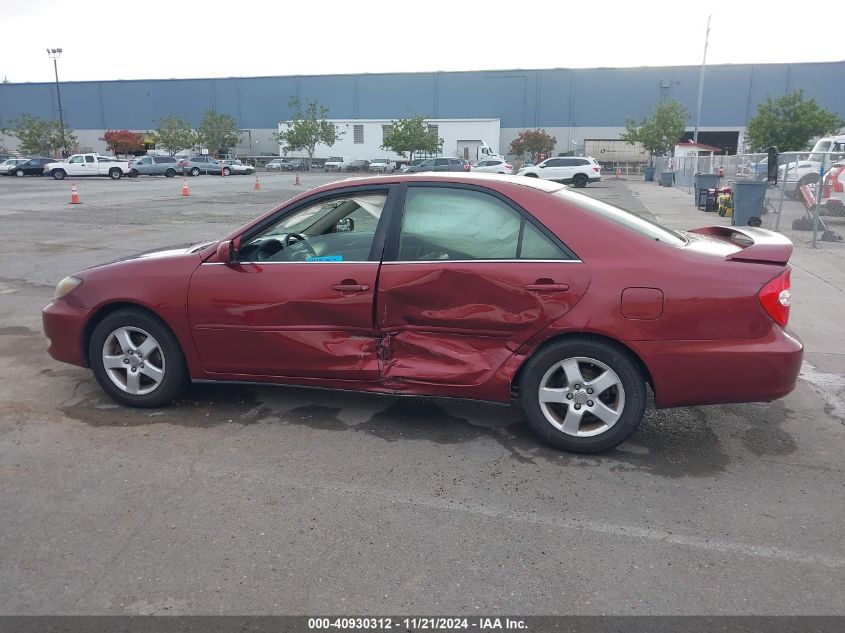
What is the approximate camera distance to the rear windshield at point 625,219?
426cm

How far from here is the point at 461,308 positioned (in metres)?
4.19

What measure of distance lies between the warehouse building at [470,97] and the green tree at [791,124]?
2957cm

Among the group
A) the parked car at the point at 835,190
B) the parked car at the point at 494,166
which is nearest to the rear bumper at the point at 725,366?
the parked car at the point at 835,190

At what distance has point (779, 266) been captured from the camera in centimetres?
398

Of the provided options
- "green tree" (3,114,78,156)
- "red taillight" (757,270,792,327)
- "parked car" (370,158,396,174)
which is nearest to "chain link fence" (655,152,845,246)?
"red taillight" (757,270,792,327)

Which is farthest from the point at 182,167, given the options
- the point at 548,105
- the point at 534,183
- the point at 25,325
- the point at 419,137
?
the point at 534,183

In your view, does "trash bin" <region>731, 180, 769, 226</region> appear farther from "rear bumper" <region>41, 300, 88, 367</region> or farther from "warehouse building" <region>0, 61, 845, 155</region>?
"warehouse building" <region>0, 61, 845, 155</region>

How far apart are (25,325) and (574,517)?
623cm

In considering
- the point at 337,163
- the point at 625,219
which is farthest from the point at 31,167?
the point at 625,219

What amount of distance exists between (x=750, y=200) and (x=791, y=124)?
25.3m

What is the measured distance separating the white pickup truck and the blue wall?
3579 centimetres

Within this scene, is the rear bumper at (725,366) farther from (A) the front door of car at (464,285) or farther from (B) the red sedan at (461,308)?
(A) the front door of car at (464,285)
